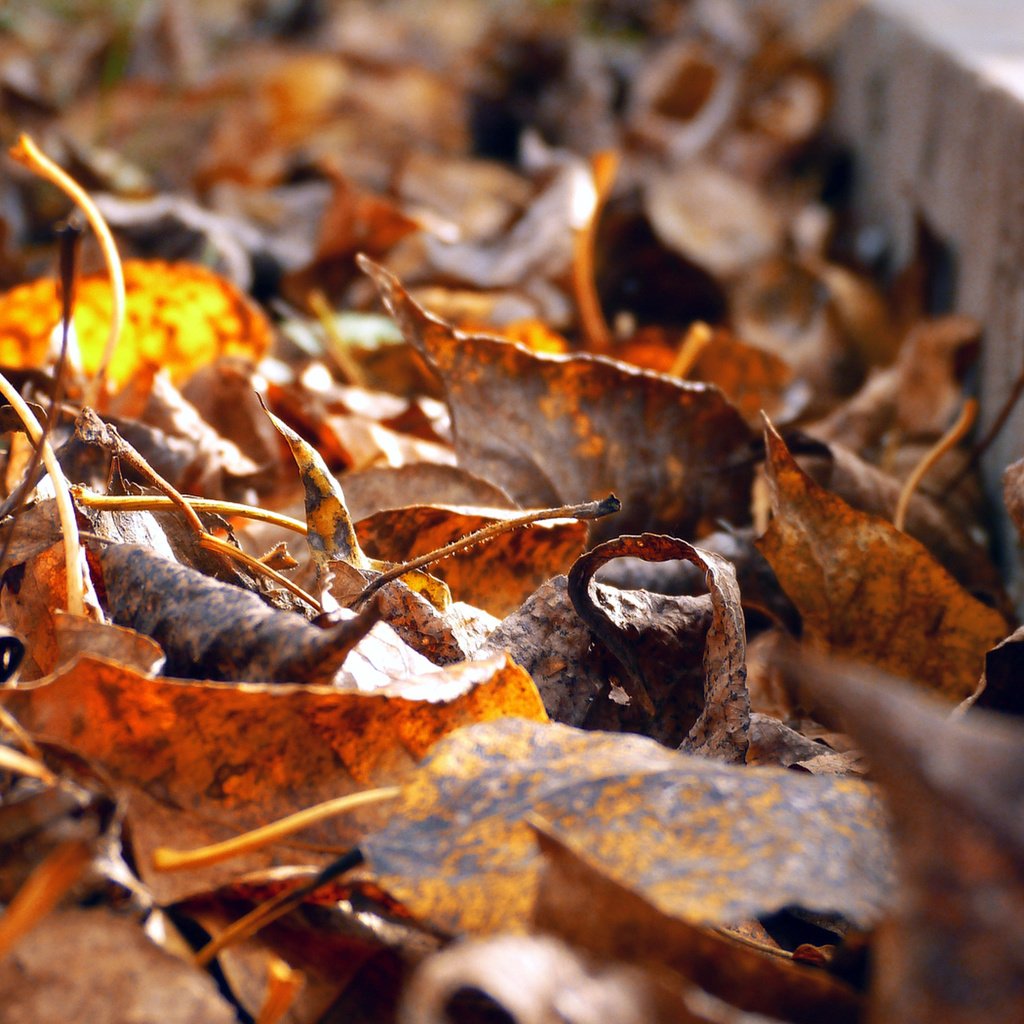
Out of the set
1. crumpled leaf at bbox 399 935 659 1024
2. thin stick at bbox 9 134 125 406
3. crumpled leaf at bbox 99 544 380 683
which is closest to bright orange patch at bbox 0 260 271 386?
thin stick at bbox 9 134 125 406

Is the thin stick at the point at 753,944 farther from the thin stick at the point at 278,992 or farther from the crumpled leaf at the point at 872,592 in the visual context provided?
the crumpled leaf at the point at 872,592

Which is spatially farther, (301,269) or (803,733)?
(301,269)

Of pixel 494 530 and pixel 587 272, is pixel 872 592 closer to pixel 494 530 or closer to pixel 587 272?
pixel 494 530

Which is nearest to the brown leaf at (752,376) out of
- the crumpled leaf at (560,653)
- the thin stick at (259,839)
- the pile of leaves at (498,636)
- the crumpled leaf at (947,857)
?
the pile of leaves at (498,636)

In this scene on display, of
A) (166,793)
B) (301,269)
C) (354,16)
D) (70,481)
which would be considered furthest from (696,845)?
(354,16)

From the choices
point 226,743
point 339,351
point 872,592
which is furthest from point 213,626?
point 339,351

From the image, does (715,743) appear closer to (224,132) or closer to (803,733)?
(803,733)
